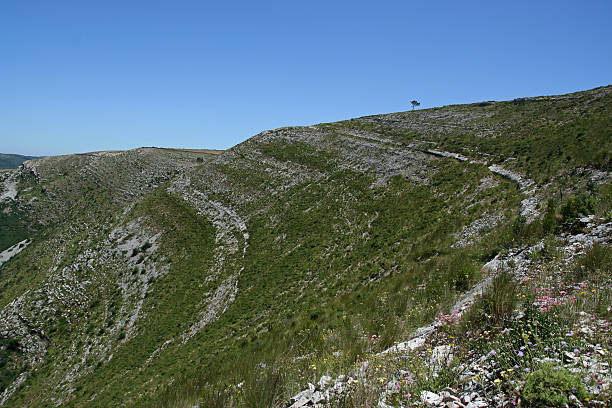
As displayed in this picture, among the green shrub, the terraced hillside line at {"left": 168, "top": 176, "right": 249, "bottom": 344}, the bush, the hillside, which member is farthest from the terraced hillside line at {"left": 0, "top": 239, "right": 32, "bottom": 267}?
the bush

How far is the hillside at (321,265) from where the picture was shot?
6547 millimetres

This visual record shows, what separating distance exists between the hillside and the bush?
0.90ft

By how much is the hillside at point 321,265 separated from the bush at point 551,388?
0.90 ft

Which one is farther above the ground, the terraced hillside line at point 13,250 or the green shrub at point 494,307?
the green shrub at point 494,307

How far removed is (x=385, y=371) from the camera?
5180mm

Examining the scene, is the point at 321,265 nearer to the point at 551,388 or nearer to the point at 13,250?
the point at 551,388

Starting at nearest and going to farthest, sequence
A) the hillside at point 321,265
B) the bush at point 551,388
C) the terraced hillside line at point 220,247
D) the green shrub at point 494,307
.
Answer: the bush at point 551,388 < the green shrub at point 494,307 < the hillside at point 321,265 < the terraced hillside line at point 220,247

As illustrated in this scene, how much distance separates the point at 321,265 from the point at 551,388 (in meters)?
23.4

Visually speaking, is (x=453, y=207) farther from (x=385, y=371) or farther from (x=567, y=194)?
(x=385, y=371)

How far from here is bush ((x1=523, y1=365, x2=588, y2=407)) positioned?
10.6ft

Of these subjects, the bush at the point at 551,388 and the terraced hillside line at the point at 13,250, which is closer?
the bush at the point at 551,388

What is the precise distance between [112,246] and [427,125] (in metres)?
58.3

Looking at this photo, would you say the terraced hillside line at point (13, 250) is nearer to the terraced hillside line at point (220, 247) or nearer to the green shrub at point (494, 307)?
the terraced hillside line at point (220, 247)

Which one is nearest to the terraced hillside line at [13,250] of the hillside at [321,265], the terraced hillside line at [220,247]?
the hillside at [321,265]
